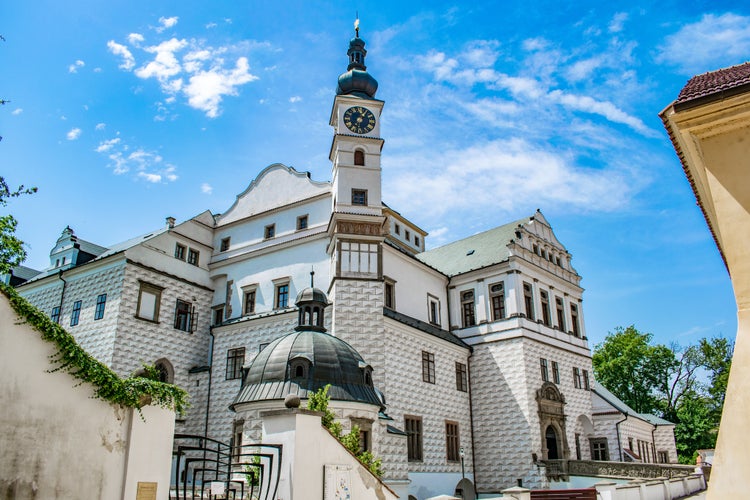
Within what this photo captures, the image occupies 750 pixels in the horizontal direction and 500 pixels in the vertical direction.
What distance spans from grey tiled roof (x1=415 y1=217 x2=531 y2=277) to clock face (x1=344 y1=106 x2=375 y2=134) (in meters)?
9.73

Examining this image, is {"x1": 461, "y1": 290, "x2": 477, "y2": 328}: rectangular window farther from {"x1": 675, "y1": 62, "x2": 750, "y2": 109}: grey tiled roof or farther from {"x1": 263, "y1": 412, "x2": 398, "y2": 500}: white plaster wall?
{"x1": 675, "y1": 62, "x2": 750, "y2": 109}: grey tiled roof

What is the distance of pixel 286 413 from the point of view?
10.9 metres

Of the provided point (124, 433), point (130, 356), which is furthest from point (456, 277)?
point (124, 433)

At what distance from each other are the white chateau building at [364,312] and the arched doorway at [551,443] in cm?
7

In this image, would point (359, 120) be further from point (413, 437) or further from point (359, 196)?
point (413, 437)

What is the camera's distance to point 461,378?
3200 cm

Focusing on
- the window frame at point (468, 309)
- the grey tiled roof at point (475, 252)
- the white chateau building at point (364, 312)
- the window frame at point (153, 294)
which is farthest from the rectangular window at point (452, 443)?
the window frame at point (153, 294)

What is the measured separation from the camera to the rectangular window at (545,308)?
3400 cm

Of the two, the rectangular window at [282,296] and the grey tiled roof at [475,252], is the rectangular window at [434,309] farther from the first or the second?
the rectangular window at [282,296]

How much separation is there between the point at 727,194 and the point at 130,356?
2523 cm

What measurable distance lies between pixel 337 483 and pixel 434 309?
2225 cm

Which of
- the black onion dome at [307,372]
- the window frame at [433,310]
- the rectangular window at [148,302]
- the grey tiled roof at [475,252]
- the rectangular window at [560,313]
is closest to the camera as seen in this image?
the black onion dome at [307,372]

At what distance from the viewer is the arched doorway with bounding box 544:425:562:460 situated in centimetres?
Result: 3133

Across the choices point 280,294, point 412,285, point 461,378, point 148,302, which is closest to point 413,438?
point 461,378
